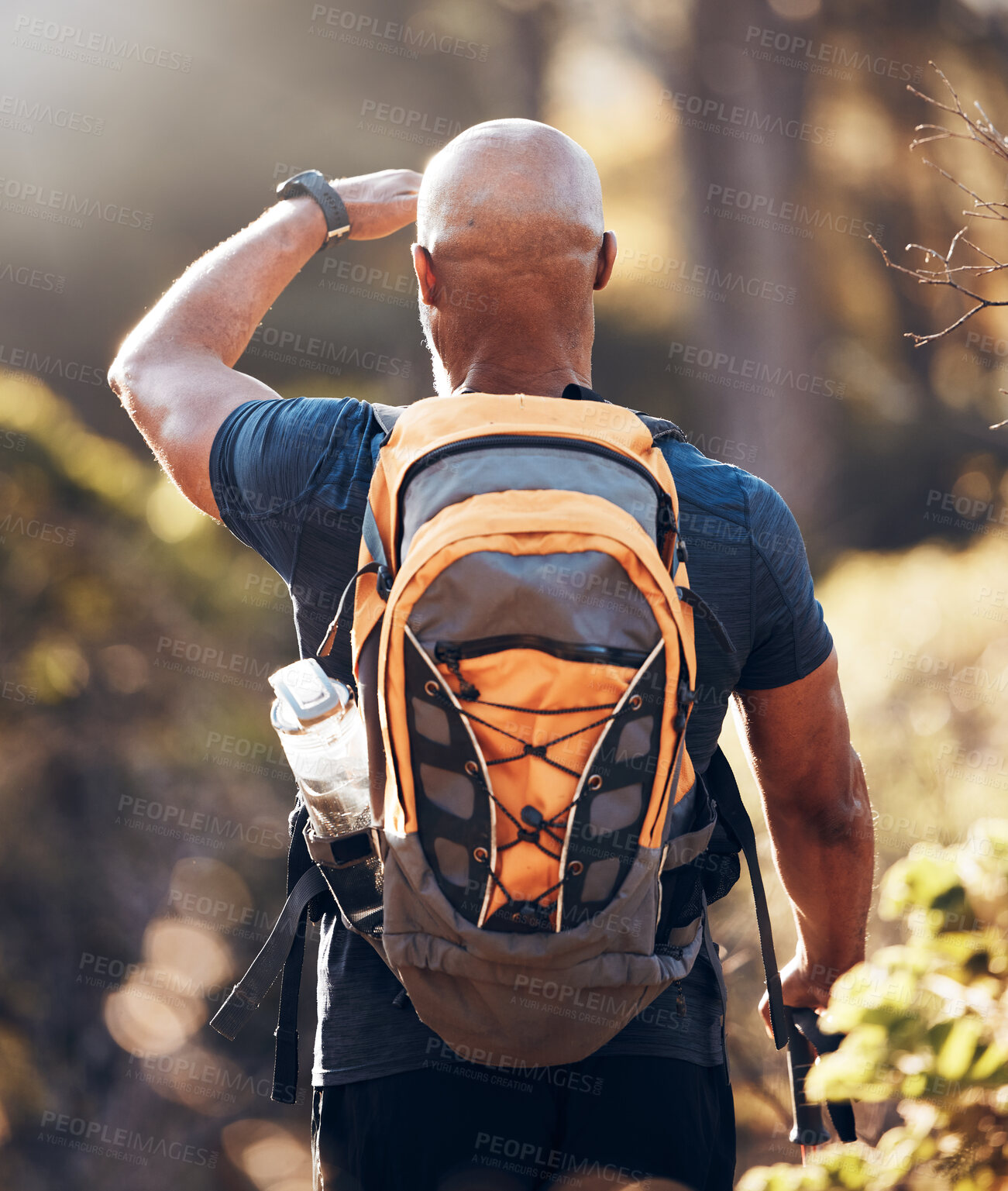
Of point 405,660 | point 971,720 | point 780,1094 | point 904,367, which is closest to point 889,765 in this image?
point 971,720

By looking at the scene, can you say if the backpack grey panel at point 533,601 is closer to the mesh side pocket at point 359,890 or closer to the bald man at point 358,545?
the bald man at point 358,545

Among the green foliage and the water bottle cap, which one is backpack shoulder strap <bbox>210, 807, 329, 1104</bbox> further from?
the green foliage

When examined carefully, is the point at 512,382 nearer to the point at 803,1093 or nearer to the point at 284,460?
the point at 284,460

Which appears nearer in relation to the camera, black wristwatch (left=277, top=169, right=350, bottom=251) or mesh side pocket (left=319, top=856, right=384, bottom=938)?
mesh side pocket (left=319, top=856, right=384, bottom=938)

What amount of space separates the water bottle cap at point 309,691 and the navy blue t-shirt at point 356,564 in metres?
0.07

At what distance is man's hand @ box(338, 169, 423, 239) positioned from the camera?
180cm

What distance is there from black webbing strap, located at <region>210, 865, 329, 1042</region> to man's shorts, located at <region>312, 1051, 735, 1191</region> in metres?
0.17

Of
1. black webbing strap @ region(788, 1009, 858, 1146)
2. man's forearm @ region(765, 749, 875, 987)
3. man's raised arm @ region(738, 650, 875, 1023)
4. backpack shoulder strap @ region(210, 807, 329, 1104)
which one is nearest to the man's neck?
man's raised arm @ region(738, 650, 875, 1023)

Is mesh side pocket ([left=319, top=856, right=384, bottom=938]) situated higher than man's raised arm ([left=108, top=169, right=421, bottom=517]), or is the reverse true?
man's raised arm ([left=108, top=169, right=421, bottom=517])

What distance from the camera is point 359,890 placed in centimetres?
126

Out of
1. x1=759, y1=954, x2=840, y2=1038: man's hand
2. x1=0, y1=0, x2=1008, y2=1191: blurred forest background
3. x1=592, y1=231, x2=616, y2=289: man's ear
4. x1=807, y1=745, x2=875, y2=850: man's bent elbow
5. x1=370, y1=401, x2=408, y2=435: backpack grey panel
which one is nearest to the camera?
x1=370, y1=401, x2=408, y2=435: backpack grey panel

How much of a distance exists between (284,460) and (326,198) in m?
0.72

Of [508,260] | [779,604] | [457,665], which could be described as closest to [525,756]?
[457,665]

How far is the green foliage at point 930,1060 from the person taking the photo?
1826mm
